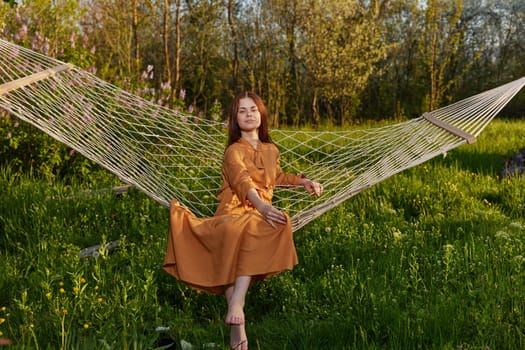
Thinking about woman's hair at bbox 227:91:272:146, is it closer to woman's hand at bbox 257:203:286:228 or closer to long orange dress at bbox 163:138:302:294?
long orange dress at bbox 163:138:302:294

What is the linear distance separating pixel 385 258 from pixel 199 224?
104 centimetres

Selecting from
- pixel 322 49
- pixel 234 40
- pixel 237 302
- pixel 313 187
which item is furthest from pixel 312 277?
pixel 234 40

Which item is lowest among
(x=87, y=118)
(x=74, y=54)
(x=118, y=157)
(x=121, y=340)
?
(x=121, y=340)

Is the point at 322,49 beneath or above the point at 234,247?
above

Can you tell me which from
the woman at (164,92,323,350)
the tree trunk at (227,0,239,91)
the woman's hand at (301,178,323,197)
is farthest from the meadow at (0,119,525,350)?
the tree trunk at (227,0,239,91)

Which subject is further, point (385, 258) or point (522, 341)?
point (385, 258)

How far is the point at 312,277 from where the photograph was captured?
2.62 m

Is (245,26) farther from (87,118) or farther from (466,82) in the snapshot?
(87,118)

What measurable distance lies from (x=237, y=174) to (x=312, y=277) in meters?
0.74

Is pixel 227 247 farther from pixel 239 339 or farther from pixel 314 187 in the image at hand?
pixel 314 187

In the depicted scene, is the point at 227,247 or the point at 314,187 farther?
the point at 314,187

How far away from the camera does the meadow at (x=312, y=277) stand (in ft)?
6.37

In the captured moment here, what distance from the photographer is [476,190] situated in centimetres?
391

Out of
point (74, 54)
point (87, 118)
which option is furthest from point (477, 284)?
point (74, 54)
